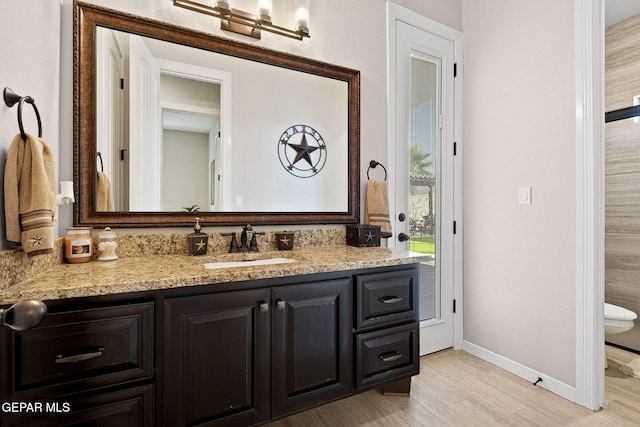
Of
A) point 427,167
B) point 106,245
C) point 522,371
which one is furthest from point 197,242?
point 522,371

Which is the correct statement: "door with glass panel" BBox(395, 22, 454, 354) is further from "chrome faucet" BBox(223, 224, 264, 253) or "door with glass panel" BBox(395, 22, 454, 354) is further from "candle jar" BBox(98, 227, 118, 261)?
"candle jar" BBox(98, 227, 118, 261)

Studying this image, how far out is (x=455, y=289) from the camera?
8.25ft

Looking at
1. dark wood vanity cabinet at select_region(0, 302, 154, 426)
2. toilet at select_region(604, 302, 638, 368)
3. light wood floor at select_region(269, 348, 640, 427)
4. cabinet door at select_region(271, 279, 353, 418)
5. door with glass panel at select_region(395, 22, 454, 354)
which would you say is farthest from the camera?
door with glass panel at select_region(395, 22, 454, 354)

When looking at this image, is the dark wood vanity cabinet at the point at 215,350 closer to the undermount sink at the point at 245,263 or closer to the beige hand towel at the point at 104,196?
the undermount sink at the point at 245,263

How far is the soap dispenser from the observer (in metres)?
1.57

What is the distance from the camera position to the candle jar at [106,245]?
142cm

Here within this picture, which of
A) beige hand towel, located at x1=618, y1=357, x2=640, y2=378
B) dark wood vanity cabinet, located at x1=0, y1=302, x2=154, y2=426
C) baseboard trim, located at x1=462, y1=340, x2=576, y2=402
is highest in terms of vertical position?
dark wood vanity cabinet, located at x1=0, y1=302, x2=154, y2=426

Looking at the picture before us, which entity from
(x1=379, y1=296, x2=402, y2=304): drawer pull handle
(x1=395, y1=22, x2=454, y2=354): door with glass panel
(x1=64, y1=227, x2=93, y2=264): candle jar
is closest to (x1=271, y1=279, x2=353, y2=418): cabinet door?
(x1=379, y1=296, x2=402, y2=304): drawer pull handle

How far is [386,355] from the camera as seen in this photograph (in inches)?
62.9

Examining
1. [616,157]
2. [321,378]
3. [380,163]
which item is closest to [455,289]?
[380,163]

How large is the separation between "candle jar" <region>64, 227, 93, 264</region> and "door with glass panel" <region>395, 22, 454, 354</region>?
1.84 meters

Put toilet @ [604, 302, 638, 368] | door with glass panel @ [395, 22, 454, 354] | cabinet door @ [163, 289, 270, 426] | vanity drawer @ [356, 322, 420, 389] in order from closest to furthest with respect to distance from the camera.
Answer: cabinet door @ [163, 289, 270, 426] → vanity drawer @ [356, 322, 420, 389] → toilet @ [604, 302, 638, 368] → door with glass panel @ [395, 22, 454, 354]

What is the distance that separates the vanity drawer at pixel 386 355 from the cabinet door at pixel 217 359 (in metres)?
0.48

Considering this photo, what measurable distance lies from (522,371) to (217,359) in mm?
2028
